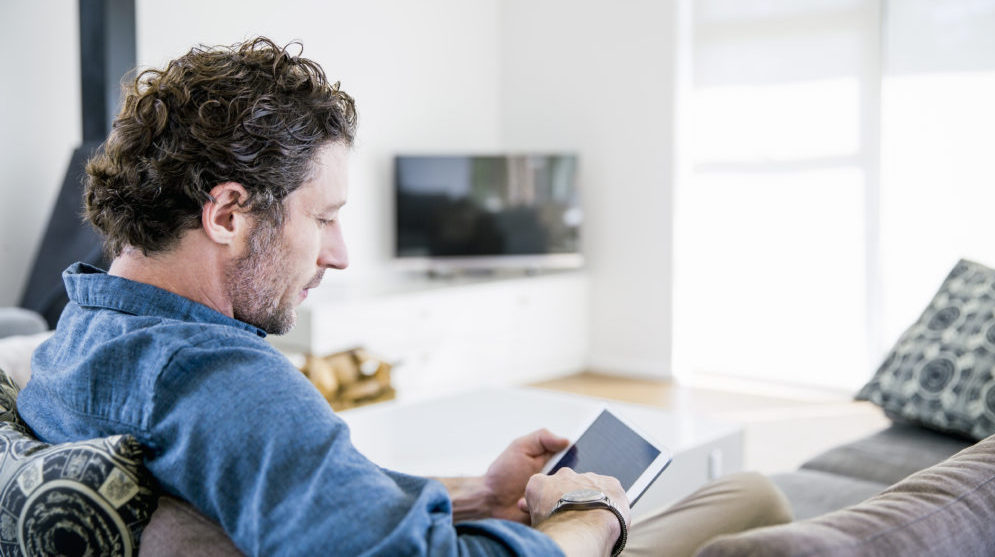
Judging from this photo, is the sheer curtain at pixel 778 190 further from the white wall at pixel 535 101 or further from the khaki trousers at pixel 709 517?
the khaki trousers at pixel 709 517

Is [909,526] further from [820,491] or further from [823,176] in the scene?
[823,176]

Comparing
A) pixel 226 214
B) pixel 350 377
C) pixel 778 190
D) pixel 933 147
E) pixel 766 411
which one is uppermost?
pixel 933 147

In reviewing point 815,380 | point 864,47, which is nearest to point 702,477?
point 815,380

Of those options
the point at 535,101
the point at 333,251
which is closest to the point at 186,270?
the point at 333,251

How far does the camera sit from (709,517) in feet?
4.64

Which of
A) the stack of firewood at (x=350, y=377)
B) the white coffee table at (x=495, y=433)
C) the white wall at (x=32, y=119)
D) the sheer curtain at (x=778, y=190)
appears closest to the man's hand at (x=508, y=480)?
the white coffee table at (x=495, y=433)

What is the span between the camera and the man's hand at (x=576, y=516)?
37.2 inches

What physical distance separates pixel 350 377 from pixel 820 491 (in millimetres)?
2458

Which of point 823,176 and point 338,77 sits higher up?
point 338,77

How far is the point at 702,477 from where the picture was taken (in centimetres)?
241

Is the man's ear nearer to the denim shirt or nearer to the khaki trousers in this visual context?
the denim shirt

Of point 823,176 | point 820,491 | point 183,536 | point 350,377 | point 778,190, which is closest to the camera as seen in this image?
point 183,536

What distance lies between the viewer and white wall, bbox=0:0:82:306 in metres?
3.62

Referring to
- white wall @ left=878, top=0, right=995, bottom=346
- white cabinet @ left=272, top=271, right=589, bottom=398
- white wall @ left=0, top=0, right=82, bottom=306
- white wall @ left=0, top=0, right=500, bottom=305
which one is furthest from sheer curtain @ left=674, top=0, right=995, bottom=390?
white wall @ left=0, top=0, right=82, bottom=306
